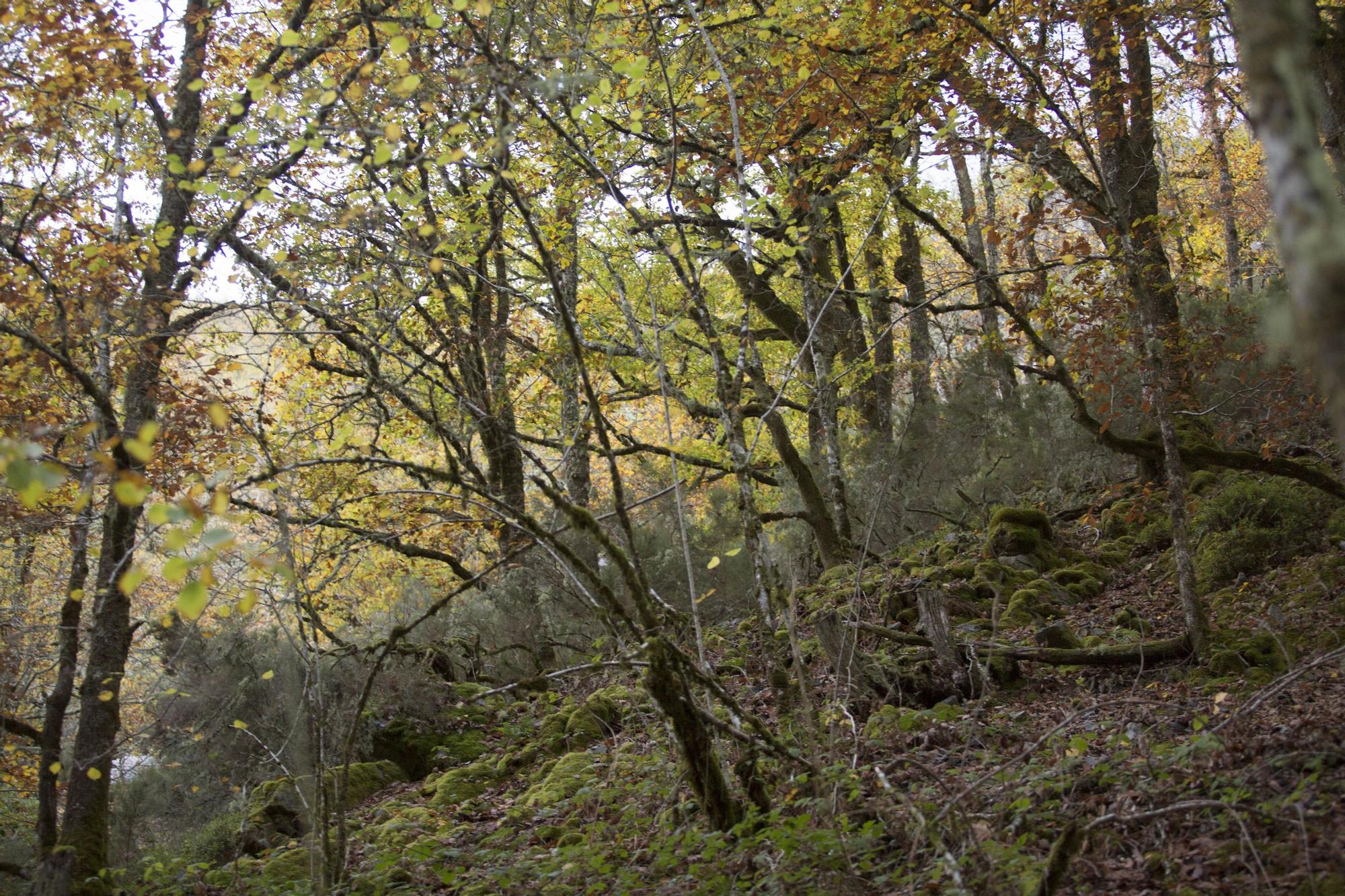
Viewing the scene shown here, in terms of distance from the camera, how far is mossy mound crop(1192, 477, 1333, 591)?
6250mm

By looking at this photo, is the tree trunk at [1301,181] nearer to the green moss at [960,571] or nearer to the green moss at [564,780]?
the green moss at [564,780]

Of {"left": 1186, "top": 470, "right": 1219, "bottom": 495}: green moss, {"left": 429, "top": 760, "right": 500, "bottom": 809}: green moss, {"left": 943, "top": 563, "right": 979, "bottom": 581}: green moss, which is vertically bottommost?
{"left": 429, "top": 760, "right": 500, "bottom": 809}: green moss

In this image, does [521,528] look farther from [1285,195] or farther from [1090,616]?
[1090,616]

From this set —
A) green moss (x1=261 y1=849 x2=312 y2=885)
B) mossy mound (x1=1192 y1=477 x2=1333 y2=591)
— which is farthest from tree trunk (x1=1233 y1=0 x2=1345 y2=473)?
mossy mound (x1=1192 y1=477 x2=1333 y2=591)

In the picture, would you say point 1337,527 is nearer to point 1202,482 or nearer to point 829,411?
point 1202,482

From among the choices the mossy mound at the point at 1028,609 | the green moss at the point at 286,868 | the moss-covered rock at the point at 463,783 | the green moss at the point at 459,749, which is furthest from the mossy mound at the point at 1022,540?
the green moss at the point at 286,868

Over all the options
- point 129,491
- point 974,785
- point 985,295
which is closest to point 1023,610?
point 985,295

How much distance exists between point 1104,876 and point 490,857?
284 cm

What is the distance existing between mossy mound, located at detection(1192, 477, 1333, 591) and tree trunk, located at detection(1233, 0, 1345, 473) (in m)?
5.86

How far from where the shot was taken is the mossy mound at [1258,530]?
625 cm

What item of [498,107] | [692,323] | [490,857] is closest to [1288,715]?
[490,857]

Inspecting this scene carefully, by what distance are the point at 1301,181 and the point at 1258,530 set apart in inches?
238

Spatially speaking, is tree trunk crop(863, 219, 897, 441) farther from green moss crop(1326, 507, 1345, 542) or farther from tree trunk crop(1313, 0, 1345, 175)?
tree trunk crop(1313, 0, 1345, 175)

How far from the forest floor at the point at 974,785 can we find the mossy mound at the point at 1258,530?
78 mm
